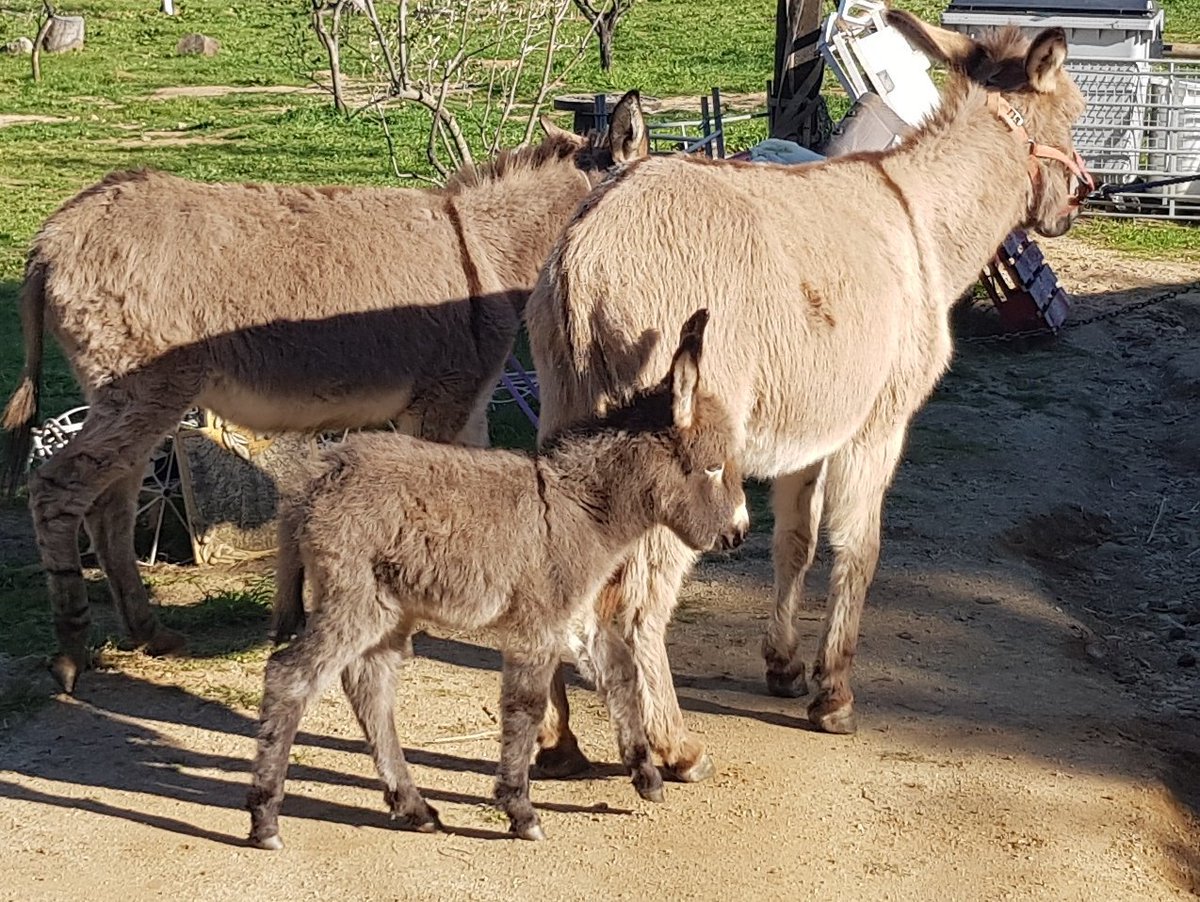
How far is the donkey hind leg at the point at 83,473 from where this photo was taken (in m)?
5.57

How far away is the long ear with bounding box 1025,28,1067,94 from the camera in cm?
586

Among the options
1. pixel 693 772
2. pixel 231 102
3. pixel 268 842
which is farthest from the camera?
pixel 231 102

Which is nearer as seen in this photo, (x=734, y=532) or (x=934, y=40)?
(x=734, y=532)

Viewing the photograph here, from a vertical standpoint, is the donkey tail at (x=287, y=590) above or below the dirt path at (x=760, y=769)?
above

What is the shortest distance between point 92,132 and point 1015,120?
16.1 m

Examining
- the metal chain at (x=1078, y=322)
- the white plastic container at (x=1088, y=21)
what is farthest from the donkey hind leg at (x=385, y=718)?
the white plastic container at (x=1088, y=21)

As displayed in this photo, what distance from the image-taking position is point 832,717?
217 inches

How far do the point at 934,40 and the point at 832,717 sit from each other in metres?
2.71

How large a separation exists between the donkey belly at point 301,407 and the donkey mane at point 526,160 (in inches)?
40.5

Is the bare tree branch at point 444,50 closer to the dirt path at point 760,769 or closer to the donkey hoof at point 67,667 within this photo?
the dirt path at point 760,769

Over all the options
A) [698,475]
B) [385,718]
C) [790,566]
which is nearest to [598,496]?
[698,475]

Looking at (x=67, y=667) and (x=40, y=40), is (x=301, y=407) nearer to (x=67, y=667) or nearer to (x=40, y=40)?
(x=67, y=667)

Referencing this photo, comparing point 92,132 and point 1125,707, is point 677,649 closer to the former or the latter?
point 1125,707

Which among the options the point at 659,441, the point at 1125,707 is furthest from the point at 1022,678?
the point at 659,441
